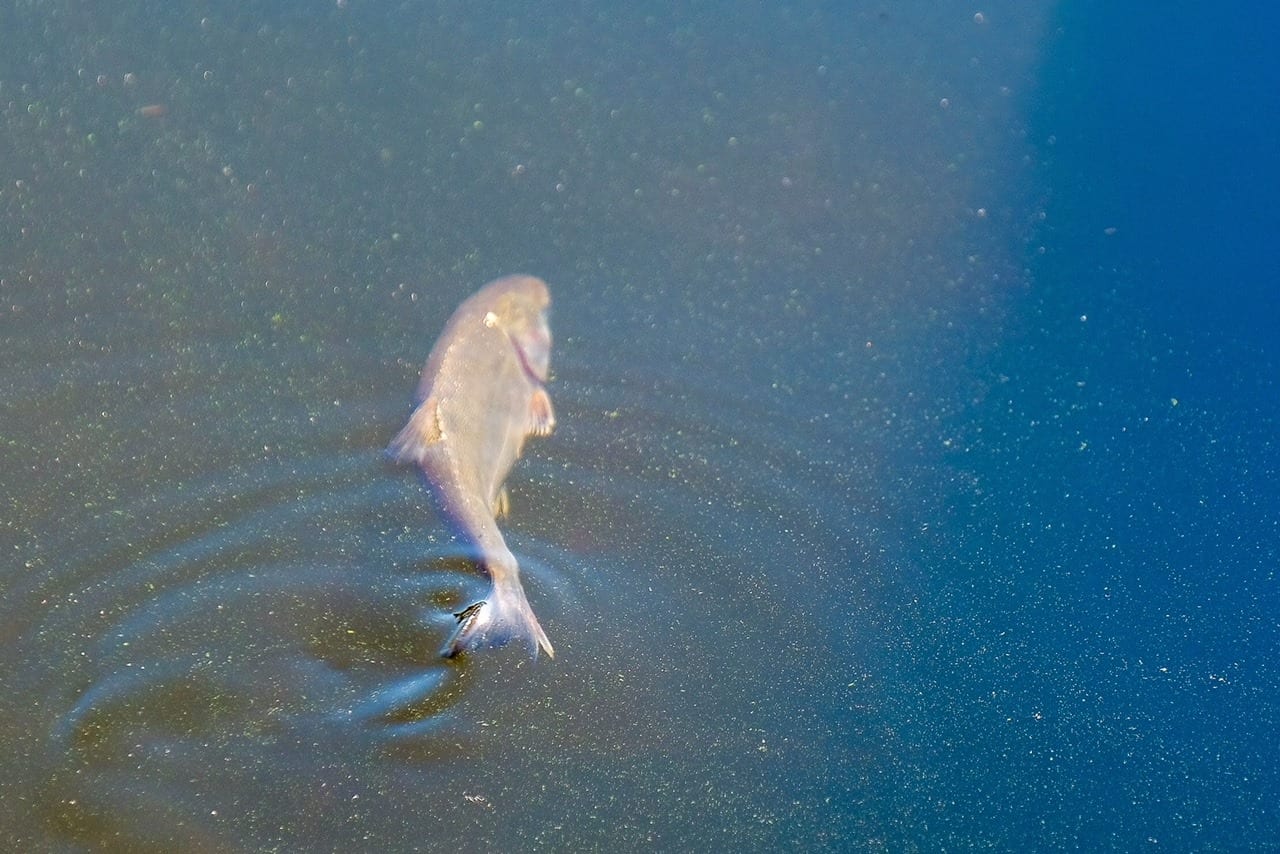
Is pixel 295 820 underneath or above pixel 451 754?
underneath

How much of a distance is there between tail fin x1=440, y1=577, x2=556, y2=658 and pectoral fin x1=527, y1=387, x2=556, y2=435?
0.35m

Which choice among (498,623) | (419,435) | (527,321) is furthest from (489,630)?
(527,321)

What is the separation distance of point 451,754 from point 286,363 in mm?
824

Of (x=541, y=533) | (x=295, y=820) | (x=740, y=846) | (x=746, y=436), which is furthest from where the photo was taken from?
(x=746, y=436)

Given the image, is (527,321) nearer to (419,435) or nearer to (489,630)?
(419,435)

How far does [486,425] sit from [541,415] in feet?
0.50

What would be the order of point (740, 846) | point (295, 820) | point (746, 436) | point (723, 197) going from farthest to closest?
point (723, 197), point (746, 436), point (740, 846), point (295, 820)

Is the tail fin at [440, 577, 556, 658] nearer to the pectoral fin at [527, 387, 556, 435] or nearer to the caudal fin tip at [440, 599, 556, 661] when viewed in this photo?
the caudal fin tip at [440, 599, 556, 661]

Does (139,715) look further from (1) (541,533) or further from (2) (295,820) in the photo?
(1) (541,533)

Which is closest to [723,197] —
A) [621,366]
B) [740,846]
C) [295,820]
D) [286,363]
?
[621,366]

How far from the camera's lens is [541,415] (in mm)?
2086

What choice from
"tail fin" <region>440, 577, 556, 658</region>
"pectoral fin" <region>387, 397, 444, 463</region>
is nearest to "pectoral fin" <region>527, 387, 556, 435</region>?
"pectoral fin" <region>387, 397, 444, 463</region>

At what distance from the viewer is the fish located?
1.81 meters

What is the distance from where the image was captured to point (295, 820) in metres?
1.70
